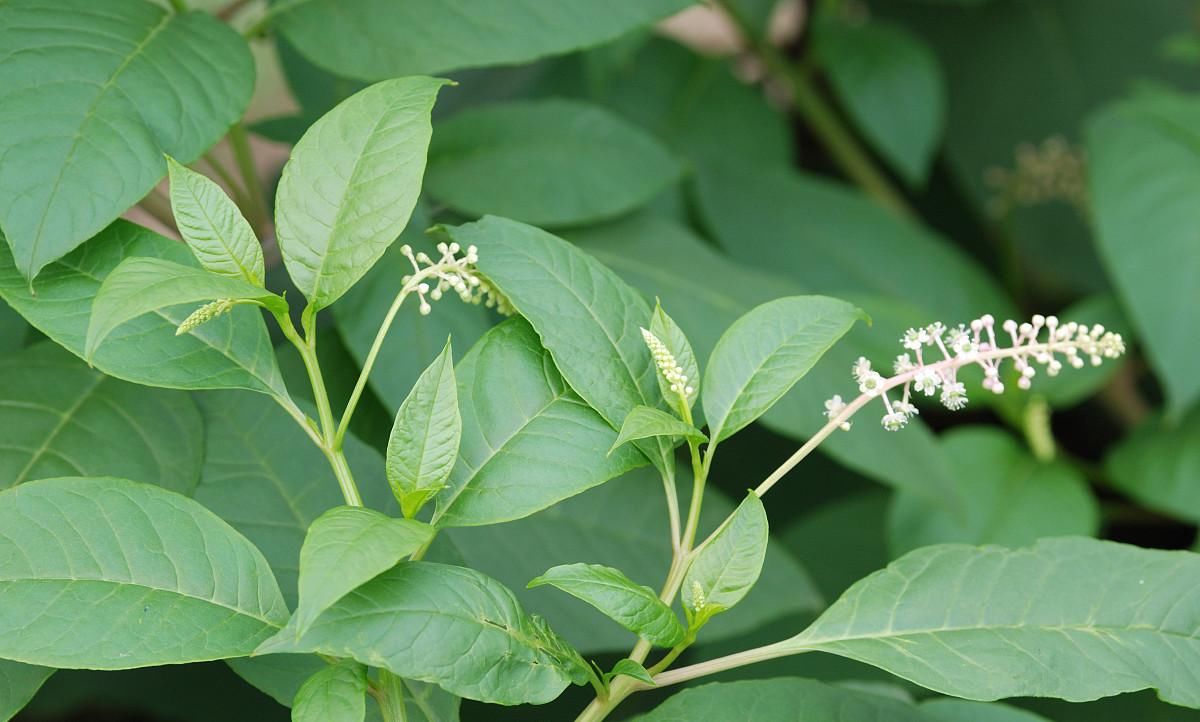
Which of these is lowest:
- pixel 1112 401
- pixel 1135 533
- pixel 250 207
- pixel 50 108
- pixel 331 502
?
pixel 1135 533

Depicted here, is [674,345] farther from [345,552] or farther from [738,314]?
[738,314]

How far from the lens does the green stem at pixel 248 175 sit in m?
0.85

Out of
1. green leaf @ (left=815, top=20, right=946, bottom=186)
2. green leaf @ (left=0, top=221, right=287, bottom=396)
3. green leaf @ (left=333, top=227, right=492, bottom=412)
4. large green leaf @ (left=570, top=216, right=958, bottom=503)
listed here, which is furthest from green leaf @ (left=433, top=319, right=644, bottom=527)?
green leaf @ (left=815, top=20, right=946, bottom=186)

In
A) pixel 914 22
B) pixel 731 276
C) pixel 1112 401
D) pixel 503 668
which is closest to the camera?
pixel 503 668

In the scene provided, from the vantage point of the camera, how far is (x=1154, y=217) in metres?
1.21

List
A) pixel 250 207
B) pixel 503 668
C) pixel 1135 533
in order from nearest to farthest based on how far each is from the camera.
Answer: pixel 503 668, pixel 250 207, pixel 1135 533

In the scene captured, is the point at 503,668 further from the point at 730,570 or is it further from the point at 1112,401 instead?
the point at 1112,401

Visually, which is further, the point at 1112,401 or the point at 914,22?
the point at 914,22

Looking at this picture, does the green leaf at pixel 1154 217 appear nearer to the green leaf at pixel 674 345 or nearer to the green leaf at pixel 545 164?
the green leaf at pixel 545 164

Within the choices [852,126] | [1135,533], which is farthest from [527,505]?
[852,126]

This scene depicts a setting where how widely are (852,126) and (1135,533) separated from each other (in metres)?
0.74

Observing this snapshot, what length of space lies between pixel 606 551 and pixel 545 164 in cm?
35

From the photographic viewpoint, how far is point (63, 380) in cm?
67

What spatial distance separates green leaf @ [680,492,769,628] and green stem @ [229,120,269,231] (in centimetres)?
53
